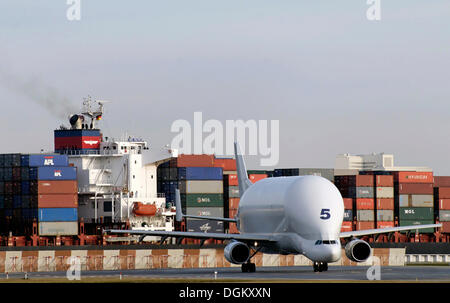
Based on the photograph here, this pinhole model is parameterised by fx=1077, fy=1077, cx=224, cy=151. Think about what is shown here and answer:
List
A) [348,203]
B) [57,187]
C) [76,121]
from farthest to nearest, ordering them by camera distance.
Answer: [348,203], [76,121], [57,187]

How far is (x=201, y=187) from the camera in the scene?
108 metres

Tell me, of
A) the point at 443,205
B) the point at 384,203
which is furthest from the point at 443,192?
the point at 384,203

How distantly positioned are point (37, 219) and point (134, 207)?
35.0ft

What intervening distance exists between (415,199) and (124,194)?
36.6 metres

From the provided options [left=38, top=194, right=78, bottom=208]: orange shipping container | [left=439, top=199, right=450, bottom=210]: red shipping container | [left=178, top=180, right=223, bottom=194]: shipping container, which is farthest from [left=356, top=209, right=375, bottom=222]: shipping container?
[left=38, top=194, right=78, bottom=208]: orange shipping container

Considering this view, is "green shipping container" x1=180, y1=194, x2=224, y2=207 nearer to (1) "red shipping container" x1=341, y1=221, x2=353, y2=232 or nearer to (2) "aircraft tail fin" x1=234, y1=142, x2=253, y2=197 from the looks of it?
(1) "red shipping container" x1=341, y1=221, x2=353, y2=232

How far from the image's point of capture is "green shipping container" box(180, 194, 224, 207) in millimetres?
107444

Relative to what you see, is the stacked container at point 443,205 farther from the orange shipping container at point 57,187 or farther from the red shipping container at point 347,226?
the orange shipping container at point 57,187

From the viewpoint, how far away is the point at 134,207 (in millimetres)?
104375

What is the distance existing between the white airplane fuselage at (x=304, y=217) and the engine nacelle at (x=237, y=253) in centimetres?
203

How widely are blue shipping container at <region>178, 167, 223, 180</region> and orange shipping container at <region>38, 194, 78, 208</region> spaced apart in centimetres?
1291

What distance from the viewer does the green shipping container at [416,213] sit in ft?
399

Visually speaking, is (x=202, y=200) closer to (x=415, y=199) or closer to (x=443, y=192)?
(x=415, y=199)
